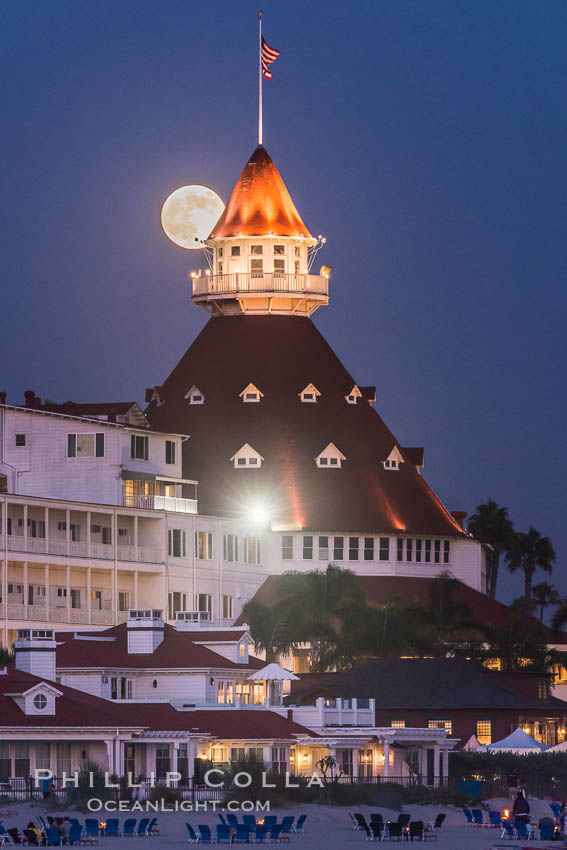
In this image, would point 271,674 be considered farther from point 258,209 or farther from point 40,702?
point 258,209

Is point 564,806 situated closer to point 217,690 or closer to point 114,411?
point 217,690

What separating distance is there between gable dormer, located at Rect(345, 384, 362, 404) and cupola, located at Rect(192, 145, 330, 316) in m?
6.66

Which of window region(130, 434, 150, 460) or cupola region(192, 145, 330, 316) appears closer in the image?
window region(130, 434, 150, 460)

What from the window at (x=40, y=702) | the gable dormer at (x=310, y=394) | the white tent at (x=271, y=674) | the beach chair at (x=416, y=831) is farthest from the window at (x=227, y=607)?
the beach chair at (x=416, y=831)

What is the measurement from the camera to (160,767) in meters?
107

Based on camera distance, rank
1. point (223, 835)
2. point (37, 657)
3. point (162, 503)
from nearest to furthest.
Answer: point (223, 835)
point (37, 657)
point (162, 503)

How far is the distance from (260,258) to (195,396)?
9.76 metres

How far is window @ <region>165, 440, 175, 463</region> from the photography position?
5743 inches

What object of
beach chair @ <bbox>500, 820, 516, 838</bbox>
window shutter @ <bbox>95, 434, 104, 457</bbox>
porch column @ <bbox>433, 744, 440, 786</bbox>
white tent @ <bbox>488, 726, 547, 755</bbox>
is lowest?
beach chair @ <bbox>500, 820, 516, 838</bbox>

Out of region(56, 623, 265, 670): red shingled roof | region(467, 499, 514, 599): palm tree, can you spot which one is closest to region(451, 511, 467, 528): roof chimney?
region(467, 499, 514, 599): palm tree

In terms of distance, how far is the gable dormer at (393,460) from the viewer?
15225 cm

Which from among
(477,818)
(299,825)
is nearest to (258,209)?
(477,818)

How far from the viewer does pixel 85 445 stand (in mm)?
141750

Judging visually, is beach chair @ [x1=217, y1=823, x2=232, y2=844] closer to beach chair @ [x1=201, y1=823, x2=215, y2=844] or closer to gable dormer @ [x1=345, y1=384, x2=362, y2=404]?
beach chair @ [x1=201, y1=823, x2=215, y2=844]
